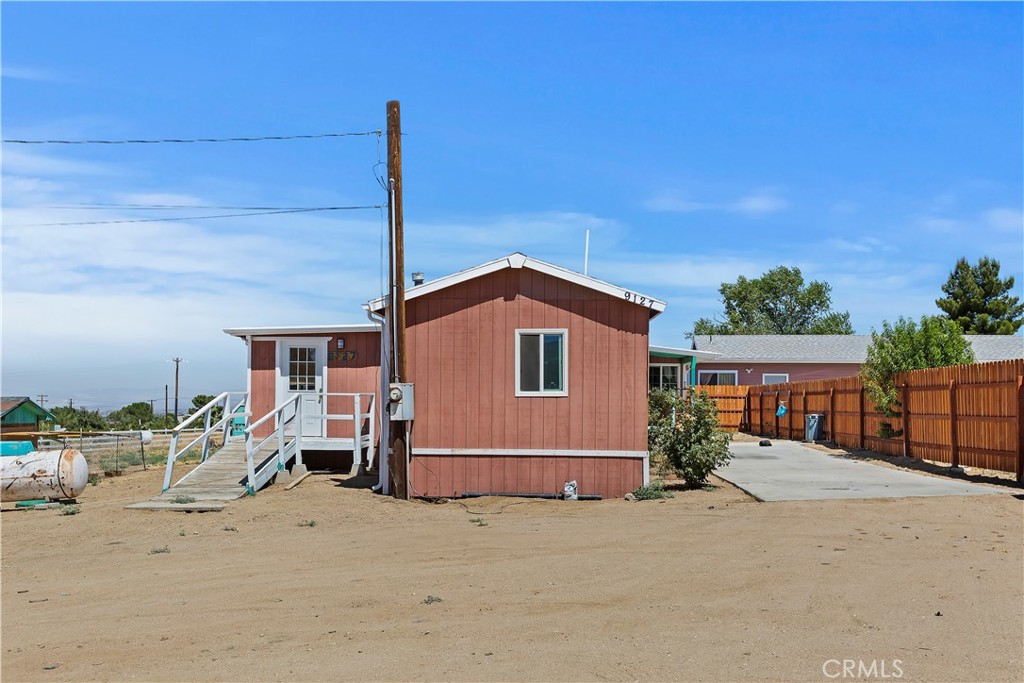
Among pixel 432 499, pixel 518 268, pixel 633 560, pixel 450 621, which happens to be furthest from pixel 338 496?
pixel 450 621

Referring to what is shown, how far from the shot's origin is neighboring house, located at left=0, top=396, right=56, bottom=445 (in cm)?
4100

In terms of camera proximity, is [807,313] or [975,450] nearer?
[975,450]

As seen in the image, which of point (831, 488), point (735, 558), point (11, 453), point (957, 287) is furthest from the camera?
point (957, 287)

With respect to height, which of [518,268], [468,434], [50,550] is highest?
[518,268]

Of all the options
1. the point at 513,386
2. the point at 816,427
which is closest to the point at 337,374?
the point at 513,386

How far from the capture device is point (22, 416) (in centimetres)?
4472

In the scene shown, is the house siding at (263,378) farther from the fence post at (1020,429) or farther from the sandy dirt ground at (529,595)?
the fence post at (1020,429)

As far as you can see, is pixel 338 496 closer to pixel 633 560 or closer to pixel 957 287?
pixel 633 560

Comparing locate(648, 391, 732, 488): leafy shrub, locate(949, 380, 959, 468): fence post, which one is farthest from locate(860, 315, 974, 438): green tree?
locate(648, 391, 732, 488): leafy shrub

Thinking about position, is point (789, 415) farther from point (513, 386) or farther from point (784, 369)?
point (513, 386)

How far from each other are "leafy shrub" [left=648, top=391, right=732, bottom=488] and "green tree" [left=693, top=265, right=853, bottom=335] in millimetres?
62754

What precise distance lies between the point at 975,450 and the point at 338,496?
36.5 ft

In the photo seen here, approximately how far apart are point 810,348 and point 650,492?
29.7m

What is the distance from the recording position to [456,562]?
1016 centimetres
